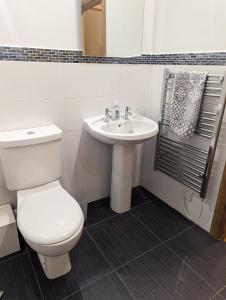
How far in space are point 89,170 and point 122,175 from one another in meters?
0.32

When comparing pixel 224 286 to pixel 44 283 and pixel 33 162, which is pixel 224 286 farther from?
pixel 33 162

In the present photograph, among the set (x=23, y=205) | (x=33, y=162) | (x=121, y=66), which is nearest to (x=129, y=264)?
(x=23, y=205)

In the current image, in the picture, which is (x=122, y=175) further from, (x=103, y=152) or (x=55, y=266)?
(x=55, y=266)

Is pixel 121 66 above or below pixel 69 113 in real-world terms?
above

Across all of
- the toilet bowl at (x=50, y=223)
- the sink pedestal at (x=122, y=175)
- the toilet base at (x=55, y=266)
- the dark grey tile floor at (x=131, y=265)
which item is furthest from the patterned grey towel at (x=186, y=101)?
the toilet base at (x=55, y=266)

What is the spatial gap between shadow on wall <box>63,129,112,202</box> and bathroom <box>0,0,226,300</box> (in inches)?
0.4

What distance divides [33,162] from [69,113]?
0.46m

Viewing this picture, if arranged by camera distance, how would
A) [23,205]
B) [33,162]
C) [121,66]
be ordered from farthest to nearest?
[121,66] → [33,162] → [23,205]

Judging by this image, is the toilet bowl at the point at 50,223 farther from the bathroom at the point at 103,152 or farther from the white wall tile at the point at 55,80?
the white wall tile at the point at 55,80

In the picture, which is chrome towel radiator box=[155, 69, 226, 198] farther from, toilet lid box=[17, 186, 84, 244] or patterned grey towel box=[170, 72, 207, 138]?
toilet lid box=[17, 186, 84, 244]

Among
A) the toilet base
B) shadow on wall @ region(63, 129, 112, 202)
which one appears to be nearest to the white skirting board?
the toilet base

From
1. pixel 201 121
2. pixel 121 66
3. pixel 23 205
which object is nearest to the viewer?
pixel 23 205

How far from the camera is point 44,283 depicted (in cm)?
132

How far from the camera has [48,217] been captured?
1188mm
